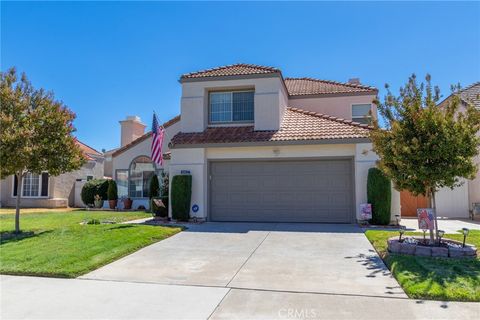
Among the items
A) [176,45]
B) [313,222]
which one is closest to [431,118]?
[313,222]

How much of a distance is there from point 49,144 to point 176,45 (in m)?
6.10

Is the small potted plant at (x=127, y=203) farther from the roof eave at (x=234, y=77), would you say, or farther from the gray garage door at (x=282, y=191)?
the roof eave at (x=234, y=77)

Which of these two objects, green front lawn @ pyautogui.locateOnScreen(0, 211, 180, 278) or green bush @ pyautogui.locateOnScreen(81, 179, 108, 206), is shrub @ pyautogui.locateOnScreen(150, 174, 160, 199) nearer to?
green bush @ pyautogui.locateOnScreen(81, 179, 108, 206)

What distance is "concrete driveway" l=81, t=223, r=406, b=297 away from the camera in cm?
616

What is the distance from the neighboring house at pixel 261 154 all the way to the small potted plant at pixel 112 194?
30.5 feet

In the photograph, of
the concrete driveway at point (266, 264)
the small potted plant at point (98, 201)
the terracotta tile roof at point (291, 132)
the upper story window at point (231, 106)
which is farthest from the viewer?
the small potted plant at point (98, 201)

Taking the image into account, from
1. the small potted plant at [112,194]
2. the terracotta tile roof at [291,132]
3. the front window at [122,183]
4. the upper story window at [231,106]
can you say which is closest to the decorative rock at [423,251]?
the terracotta tile roof at [291,132]

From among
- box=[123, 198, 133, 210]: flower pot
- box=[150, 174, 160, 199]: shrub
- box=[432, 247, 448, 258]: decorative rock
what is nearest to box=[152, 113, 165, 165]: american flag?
box=[150, 174, 160, 199]: shrub

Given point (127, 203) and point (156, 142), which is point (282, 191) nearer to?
point (156, 142)

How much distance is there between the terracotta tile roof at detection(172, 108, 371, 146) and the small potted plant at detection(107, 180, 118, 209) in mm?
9458

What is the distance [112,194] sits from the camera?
22406mm

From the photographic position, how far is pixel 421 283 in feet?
19.4

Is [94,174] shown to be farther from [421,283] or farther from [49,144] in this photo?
[421,283]

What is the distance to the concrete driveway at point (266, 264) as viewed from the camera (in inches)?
243
